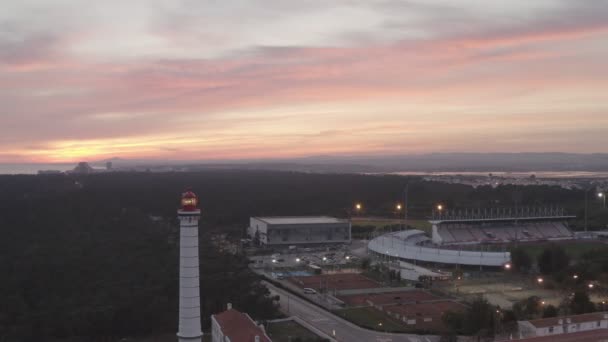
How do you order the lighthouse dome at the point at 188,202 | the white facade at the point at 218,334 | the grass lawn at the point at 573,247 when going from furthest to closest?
the grass lawn at the point at 573,247, the white facade at the point at 218,334, the lighthouse dome at the point at 188,202

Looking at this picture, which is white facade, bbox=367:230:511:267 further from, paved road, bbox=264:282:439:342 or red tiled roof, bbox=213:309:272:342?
red tiled roof, bbox=213:309:272:342

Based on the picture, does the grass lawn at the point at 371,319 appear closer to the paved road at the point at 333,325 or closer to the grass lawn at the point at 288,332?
the paved road at the point at 333,325

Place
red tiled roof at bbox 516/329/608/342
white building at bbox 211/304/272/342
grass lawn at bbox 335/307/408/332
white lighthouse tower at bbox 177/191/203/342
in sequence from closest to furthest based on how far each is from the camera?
white lighthouse tower at bbox 177/191/203/342, white building at bbox 211/304/272/342, red tiled roof at bbox 516/329/608/342, grass lawn at bbox 335/307/408/332

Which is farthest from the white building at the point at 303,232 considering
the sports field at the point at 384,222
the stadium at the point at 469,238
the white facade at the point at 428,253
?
the sports field at the point at 384,222

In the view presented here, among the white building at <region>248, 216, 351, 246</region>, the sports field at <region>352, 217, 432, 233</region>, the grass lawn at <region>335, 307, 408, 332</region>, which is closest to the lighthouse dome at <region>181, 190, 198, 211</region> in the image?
the grass lawn at <region>335, 307, 408, 332</region>

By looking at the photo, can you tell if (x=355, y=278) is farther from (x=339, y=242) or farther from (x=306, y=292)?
(x=339, y=242)

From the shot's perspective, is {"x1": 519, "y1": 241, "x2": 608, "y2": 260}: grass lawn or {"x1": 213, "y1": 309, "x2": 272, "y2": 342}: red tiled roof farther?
{"x1": 519, "y1": 241, "x2": 608, "y2": 260}: grass lawn

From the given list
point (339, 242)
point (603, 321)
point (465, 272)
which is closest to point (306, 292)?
point (465, 272)

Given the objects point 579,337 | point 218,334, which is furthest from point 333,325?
point 579,337
